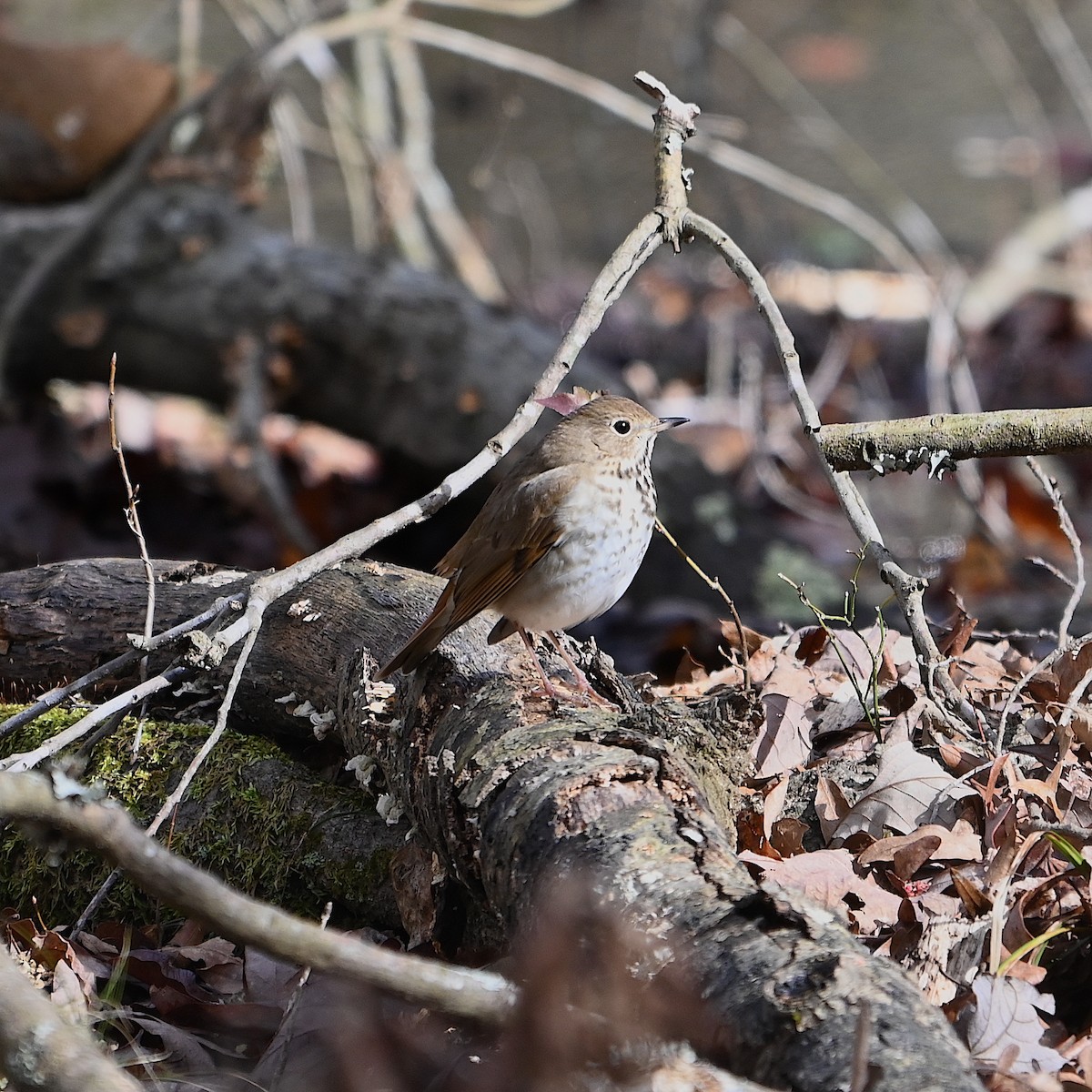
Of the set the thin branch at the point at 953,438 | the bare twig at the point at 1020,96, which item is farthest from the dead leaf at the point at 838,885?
the bare twig at the point at 1020,96

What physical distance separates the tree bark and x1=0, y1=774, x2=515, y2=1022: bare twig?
401 mm

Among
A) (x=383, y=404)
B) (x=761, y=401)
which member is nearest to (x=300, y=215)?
(x=383, y=404)

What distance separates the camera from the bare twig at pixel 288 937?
1522 mm

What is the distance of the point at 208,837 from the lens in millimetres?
2834

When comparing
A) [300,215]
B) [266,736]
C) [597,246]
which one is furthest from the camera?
[597,246]

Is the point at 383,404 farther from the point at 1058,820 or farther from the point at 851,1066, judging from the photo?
the point at 851,1066

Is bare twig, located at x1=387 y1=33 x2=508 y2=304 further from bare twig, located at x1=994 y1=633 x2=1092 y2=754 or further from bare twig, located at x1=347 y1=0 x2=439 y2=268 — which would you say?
bare twig, located at x1=994 y1=633 x2=1092 y2=754

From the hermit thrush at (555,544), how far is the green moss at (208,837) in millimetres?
379

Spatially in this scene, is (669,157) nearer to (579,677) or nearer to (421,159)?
(579,677)

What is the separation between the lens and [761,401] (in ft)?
27.0

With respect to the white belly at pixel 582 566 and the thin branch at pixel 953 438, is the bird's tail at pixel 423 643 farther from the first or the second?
the thin branch at pixel 953 438

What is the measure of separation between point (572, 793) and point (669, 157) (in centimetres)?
147

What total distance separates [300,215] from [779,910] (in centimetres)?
554

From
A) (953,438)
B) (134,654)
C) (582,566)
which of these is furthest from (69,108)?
(953,438)
